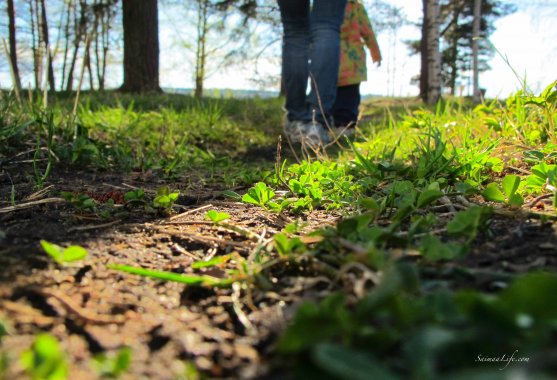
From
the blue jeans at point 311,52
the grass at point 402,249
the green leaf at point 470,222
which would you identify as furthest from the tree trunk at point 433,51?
the green leaf at point 470,222

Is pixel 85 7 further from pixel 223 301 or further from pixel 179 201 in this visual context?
pixel 223 301

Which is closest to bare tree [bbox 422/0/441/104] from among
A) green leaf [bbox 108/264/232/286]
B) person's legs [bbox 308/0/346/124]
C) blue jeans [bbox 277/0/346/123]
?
blue jeans [bbox 277/0/346/123]

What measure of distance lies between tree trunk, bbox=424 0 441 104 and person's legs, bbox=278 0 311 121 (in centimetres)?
531

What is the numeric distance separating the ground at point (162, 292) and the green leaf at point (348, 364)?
10 cm

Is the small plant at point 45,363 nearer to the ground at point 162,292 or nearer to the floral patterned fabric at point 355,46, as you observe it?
the ground at point 162,292

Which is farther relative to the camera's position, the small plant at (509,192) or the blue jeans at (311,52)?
the blue jeans at (311,52)

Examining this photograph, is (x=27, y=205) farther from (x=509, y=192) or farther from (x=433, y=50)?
(x=433, y=50)

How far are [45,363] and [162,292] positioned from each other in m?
0.31

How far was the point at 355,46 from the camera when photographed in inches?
171

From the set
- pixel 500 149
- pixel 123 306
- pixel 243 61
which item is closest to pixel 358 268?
pixel 123 306

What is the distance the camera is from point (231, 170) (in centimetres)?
250

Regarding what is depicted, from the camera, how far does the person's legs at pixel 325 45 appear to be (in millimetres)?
3057

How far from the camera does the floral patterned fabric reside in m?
4.28

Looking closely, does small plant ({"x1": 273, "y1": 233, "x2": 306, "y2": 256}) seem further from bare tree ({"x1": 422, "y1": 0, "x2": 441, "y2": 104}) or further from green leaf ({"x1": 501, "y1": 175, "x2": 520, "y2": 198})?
bare tree ({"x1": 422, "y1": 0, "x2": 441, "y2": 104})
